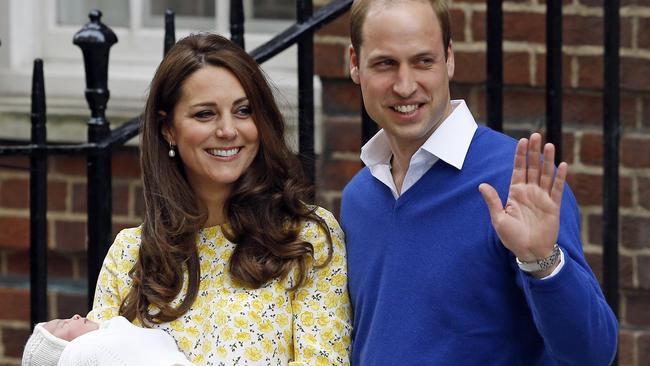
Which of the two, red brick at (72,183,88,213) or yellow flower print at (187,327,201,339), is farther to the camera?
red brick at (72,183,88,213)

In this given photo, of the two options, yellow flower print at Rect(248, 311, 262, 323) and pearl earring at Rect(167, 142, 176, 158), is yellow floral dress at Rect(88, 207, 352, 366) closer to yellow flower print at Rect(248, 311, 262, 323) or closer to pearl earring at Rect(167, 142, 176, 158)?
yellow flower print at Rect(248, 311, 262, 323)

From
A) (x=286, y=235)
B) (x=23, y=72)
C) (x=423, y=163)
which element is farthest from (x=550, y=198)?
(x=23, y=72)

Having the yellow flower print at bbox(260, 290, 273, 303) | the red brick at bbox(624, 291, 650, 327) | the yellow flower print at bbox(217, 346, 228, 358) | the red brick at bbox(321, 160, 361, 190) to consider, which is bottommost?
the red brick at bbox(624, 291, 650, 327)

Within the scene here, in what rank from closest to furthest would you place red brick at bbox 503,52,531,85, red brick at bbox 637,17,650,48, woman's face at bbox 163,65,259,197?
woman's face at bbox 163,65,259,197, red brick at bbox 637,17,650,48, red brick at bbox 503,52,531,85

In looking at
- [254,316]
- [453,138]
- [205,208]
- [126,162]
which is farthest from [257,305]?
[126,162]

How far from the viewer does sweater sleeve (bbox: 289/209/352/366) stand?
9.41 ft

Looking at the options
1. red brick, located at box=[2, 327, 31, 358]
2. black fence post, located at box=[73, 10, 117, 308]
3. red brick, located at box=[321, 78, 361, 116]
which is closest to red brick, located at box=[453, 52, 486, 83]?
red brick, located at box=[321, 78, 361, 116]

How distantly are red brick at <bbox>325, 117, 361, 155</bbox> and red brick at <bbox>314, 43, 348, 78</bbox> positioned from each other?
142 mm

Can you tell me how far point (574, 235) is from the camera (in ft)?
8.50

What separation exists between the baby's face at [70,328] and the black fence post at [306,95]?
0.77 m

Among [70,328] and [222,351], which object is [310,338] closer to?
[222,351]

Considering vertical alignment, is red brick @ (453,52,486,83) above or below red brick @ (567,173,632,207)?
above

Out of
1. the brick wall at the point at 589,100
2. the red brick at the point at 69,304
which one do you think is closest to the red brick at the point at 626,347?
the brick wall at the point at 589,100

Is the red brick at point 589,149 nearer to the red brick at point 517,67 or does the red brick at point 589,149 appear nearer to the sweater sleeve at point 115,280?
the red brick at point 517,67
